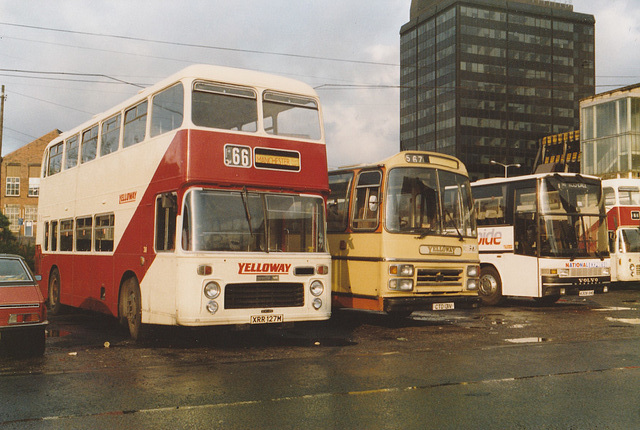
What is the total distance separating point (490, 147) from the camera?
11662 cm

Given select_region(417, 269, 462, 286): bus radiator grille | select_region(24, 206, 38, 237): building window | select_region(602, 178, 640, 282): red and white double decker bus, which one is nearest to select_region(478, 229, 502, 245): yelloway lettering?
select_region(417, 269, 462, 286): bus radiator grille

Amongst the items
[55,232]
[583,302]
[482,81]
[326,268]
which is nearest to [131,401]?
[326,268]

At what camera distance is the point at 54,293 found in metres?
16.6

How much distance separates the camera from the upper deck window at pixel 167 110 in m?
10.7

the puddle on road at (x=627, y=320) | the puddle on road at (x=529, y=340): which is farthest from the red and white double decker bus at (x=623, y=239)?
the puddle on road at (x=529, y=340)

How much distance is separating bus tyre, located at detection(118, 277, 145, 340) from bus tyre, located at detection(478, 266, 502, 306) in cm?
1105

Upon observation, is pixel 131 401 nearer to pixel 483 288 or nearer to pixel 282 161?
pixel 282 161

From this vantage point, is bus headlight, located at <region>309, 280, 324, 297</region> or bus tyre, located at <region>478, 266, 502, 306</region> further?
bus tyre, located at <region>478, 266, 502, 306</region>

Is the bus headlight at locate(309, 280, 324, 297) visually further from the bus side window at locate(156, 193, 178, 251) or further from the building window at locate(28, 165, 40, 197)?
the building window at locate(28, 165, 40, 197)

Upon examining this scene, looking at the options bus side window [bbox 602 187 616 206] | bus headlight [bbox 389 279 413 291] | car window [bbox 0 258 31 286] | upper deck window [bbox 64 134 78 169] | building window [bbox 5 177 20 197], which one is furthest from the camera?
building window [bbox 5 177 20 197]

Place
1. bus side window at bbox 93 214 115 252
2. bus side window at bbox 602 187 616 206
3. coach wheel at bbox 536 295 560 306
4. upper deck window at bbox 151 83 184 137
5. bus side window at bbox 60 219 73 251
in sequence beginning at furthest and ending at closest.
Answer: bus side window at bbox 602 187 616 206 → coach wheel at bbox 536 295 560 306 → bus side window at bbox 60 219 73 251 → bus side window at bbox 93 214 115 252 → upper deck window at bbox 151 83 184 137

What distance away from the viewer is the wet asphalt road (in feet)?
21.0

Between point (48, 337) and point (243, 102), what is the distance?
5536 millimetres

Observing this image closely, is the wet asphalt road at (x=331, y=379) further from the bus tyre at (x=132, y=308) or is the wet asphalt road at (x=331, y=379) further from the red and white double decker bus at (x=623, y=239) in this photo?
the red and white double decker bus at (x=623, y=239)
